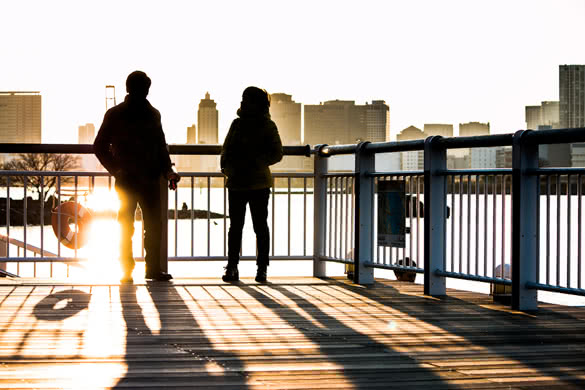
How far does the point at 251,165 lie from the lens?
7758 mm

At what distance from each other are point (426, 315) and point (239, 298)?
1.56m

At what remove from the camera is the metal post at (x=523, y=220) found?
240 inches

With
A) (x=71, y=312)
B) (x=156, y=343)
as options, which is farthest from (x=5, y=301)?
(x=156, y=343)

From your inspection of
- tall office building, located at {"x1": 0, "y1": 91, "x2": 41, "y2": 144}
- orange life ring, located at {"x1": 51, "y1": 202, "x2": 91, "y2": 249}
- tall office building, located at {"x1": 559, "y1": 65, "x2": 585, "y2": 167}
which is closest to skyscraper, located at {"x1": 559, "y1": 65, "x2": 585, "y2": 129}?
tall office building, located at {"x1": 559, "y1": 65, "x2": 585, "y2": 167}

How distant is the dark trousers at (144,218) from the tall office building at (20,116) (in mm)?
72291

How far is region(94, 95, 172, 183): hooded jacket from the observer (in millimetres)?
7496

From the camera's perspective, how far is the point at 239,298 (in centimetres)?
667

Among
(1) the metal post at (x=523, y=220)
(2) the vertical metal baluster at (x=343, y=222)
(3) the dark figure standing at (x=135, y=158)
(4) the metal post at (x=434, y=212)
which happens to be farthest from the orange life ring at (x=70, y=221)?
(1) the metal post at (x=523, y=220)

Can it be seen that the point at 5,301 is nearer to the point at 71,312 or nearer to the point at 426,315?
the point at 71,312

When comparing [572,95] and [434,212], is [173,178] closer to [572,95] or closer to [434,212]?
[434,212]

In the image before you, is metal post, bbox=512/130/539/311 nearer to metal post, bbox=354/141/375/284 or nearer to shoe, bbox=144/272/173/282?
metal post, bbox=354/141/375/284

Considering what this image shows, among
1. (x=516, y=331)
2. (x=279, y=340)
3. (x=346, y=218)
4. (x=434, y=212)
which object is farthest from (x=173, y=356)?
(x=346, y=218)

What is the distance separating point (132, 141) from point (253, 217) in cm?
128

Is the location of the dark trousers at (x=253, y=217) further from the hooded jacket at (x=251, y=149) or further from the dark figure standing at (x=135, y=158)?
the dark figure standing at (x=135, y=158)
